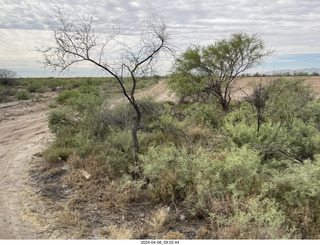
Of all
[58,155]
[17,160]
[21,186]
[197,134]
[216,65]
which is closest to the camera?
[21,186]

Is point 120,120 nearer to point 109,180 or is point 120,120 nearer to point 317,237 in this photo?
point 109,180

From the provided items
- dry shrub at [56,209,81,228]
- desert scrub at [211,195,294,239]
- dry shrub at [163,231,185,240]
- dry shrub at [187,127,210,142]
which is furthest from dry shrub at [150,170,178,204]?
dry shrub at [187,127,210,142]

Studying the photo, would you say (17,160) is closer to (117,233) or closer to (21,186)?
(21,186)

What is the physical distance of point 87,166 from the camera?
6.50m

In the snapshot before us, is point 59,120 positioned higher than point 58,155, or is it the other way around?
point 59,120

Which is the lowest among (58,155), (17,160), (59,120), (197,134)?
(17,160)

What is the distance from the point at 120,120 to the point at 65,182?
3596 millimetres

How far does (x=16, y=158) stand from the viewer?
795 cm

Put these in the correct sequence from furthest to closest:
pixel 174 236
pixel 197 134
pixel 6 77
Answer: pixel 6 77 < pixel 197 134 < pixel 174 236

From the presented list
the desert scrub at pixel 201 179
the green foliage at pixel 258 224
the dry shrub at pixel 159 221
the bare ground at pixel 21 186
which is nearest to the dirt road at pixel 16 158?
the bare ground at pixel 21 186

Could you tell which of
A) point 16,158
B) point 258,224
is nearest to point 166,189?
point 258,224

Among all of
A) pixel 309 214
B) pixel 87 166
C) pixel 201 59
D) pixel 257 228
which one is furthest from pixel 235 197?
pixel 201 59

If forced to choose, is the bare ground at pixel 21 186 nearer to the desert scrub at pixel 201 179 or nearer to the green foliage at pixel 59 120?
the green foliage at pixel 59 120

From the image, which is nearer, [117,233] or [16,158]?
[117,233]
